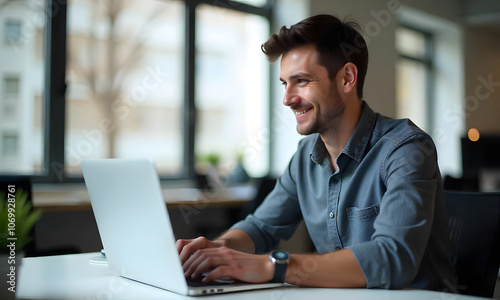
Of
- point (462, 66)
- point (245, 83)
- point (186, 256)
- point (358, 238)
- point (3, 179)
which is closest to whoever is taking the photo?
point (186, 256)

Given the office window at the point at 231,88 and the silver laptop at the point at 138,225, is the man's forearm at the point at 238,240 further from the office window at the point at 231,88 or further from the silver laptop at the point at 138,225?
the office window at the point at 231,88

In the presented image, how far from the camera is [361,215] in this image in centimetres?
145

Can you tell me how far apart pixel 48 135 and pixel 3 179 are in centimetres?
152

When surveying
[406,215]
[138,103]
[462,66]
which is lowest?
[406,215]

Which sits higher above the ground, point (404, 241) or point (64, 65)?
point (64, 65)

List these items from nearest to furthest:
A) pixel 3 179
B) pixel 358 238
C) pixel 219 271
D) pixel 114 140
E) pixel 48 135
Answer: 1. pixel 219 271
2. pixel 358 238
3. pixel 3 179
4. pixel 48 135
5. pixel 114 140

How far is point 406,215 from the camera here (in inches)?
46.2

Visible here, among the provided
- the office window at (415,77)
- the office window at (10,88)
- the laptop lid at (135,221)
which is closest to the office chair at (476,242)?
the laptop lid at (135,221)

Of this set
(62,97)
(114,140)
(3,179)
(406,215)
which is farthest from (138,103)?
(406,215)

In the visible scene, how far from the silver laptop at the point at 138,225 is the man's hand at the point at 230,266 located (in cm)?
2

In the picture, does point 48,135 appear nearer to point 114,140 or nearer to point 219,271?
point 114,140

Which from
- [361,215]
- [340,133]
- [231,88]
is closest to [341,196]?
[361,215]

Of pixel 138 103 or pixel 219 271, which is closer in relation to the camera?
pixel 219 271

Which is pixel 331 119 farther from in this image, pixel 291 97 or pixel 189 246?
pixel 189 246
